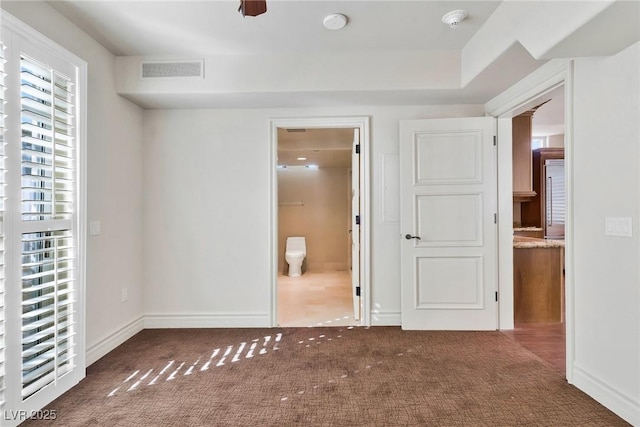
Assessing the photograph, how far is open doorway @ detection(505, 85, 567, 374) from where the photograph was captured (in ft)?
10.3

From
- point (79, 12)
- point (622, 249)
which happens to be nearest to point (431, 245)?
point (622, 249)

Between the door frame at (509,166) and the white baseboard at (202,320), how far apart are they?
2.35m

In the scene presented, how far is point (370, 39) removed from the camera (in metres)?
2.79

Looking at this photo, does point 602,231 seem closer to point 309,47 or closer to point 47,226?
point 309,47

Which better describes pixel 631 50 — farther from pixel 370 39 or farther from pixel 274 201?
pixel 274 201

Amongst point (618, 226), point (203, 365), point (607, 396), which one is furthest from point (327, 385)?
point (618, 226)

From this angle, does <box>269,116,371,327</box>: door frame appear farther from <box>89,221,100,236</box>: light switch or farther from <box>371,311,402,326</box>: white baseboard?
<box>89,221,100,236</box>: light switch

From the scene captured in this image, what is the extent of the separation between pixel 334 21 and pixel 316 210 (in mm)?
Answer: 4533

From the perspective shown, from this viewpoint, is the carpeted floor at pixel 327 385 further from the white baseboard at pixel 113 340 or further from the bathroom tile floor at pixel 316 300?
the bathroom tile floor at pixel 316 300

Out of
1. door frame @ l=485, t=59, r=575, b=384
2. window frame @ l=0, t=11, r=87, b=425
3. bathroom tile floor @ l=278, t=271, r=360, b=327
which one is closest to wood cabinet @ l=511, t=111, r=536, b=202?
door frame @ l=485, t=59, r=575, b=384

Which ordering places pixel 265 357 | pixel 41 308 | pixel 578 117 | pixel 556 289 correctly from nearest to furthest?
pixel 41 308 → pixel 578 117 → pixel 265 357 → pixel 556 289

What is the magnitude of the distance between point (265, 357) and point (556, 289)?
2973mm

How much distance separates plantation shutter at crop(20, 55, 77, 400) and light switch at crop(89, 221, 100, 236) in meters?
0.45

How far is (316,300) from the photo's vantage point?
14.8 ft
